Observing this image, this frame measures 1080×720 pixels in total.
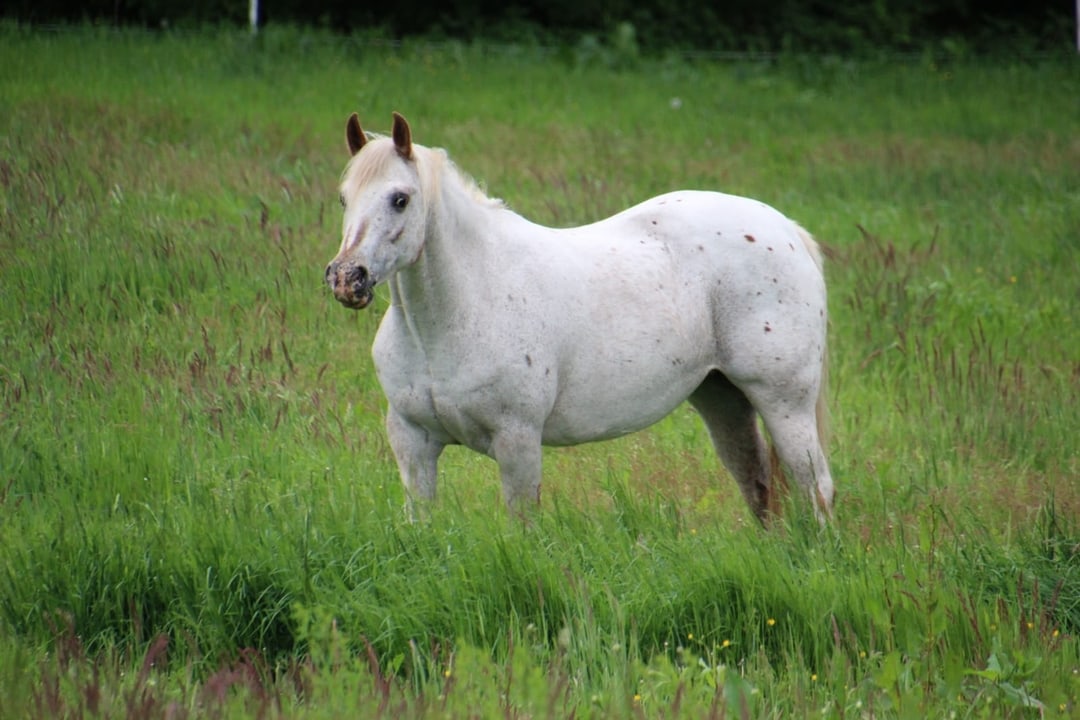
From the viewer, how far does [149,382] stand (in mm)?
6348

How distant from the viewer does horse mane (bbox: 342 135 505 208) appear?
440cm

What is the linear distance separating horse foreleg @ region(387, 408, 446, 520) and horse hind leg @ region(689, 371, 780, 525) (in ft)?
5.00

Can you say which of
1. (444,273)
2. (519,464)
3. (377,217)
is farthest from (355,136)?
(519,464)

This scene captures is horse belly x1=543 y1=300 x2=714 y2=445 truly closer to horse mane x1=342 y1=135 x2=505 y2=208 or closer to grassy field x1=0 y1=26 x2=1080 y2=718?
grassy field x1=0 y1=26 x2=1080 y2=718

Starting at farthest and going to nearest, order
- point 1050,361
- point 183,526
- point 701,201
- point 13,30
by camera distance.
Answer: point 13,30 < point 1050,361 < point 701,201 < point 183,526

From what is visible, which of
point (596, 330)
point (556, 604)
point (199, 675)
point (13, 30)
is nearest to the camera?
point (199, 675)

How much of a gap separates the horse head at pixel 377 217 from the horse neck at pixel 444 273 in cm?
16

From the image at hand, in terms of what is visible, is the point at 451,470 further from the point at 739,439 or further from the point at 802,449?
the point at 802,449

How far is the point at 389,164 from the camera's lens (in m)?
4.44

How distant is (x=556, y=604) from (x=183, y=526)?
146 cm

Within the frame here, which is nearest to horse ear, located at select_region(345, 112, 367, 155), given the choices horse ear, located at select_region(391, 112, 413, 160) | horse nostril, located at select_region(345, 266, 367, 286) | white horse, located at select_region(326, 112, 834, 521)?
white horse, located at select_region(326, 112, 834, 521)

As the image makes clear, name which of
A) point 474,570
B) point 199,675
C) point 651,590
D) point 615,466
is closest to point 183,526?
point 199,675

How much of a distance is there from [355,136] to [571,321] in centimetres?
114

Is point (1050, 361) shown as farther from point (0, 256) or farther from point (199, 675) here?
point (0, 256)
